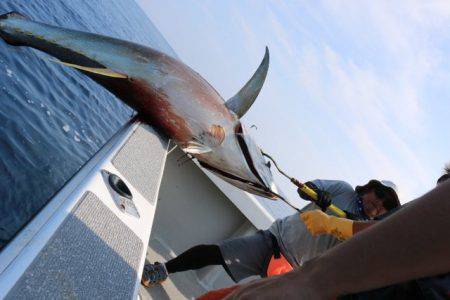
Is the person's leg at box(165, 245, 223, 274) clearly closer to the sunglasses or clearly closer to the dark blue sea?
the dark blue sea

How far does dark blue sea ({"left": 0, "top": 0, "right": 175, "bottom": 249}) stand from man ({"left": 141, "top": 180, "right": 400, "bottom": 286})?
4.74ft

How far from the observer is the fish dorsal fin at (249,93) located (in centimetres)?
518

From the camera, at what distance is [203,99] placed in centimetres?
451

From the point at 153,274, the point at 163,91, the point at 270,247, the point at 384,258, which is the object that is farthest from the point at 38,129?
the point at 384,258

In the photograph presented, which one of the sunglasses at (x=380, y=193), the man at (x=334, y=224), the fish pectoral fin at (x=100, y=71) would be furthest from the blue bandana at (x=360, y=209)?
the fish pectoral fin at (x=100, y=71)

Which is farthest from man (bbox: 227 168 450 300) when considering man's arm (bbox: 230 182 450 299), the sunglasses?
the sunglasses

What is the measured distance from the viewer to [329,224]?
3453 mm

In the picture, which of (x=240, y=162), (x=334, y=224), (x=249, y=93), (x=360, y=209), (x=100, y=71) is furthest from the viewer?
(x=249, y=93)

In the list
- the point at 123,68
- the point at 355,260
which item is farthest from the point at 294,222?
the point at 355,260

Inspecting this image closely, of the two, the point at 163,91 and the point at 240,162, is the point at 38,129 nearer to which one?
the point at 163,91

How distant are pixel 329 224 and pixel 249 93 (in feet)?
8.62

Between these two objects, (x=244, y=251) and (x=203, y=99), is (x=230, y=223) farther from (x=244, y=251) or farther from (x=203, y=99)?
(x=203, y=99)

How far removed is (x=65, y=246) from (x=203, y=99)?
9.74 feet

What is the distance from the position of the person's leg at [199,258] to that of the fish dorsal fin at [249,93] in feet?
5.47
